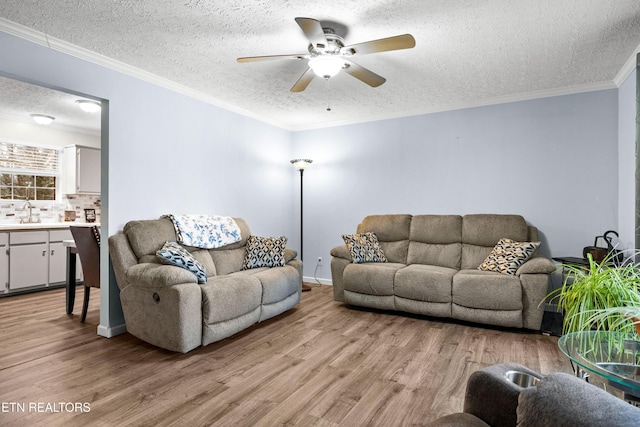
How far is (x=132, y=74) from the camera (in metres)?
3.45

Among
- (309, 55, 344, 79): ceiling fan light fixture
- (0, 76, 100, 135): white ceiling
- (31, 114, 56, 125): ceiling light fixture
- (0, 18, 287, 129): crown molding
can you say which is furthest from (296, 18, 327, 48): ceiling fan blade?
(31, 114, 56, 125): ceiling light fixture

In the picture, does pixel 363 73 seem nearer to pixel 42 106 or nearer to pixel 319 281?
pixel 319 281

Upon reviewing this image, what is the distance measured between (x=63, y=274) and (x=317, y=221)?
3742mm

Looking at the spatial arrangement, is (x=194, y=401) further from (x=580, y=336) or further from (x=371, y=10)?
(x=371, y=10)

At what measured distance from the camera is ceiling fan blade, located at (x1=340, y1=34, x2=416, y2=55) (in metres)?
2.29

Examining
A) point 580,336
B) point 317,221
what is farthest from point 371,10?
point 317,221

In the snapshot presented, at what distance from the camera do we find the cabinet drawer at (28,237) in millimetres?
4703

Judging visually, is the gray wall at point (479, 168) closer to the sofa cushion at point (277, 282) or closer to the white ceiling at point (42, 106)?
the sofa cushion at point (277, 282)

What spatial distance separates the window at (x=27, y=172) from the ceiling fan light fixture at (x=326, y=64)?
16.8 feet

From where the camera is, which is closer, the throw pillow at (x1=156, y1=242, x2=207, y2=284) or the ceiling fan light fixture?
the ceiling fan light fixture

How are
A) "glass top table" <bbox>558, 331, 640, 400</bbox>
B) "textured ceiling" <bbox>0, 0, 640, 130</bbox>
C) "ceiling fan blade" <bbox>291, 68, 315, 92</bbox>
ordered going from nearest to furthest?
"glass top table" <bbox>558, 331, 640, 400</bbox> → "textured ceiling" <bbox>0, 0, 640, 130</bbox> → "ceiling fan blade" <bbox>291, 68, 315, 92</bbox>

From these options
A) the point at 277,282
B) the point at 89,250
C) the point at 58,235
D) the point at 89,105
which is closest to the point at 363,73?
the point at 277,282

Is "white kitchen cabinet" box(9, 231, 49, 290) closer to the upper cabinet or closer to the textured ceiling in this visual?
the upper cabinet

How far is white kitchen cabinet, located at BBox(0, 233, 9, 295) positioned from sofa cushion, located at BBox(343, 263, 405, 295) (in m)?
4.30
